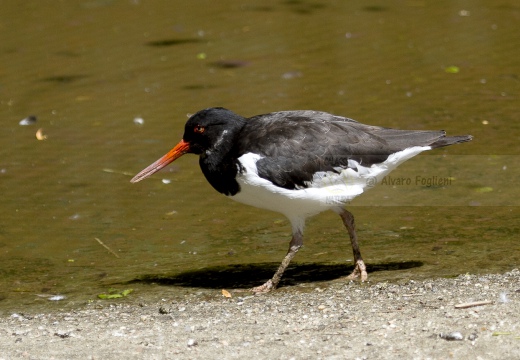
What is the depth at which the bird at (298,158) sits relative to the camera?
6281 mm

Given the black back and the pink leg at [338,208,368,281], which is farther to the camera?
the pink leg at [338,208,368,281]

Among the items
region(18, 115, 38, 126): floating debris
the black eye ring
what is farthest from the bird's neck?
region(18, 115, 38, 126): floating debris

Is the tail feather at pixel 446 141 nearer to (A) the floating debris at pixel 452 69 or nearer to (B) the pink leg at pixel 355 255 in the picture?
(B) the pink leg at pixel 355 255

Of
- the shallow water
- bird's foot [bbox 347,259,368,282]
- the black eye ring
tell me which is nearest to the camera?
bird's foot [bbox 347,259,368,282]

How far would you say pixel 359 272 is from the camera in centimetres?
656

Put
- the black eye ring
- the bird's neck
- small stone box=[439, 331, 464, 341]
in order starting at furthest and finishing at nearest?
the black eye ring, the bird's neck, small stone box=[439, 331, 464, 341]

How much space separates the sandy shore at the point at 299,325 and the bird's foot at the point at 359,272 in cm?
10

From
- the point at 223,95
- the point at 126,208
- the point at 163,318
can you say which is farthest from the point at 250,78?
the point at 163,318

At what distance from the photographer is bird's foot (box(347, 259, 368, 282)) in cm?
648

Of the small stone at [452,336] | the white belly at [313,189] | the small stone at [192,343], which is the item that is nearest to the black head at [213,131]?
the white belly at [313,189]

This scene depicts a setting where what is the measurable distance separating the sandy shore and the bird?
52cm

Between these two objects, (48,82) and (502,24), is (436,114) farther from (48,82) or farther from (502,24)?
(48,82)

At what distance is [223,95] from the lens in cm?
1022

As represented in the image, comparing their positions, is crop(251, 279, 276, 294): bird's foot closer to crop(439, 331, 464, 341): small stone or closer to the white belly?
the white belly
